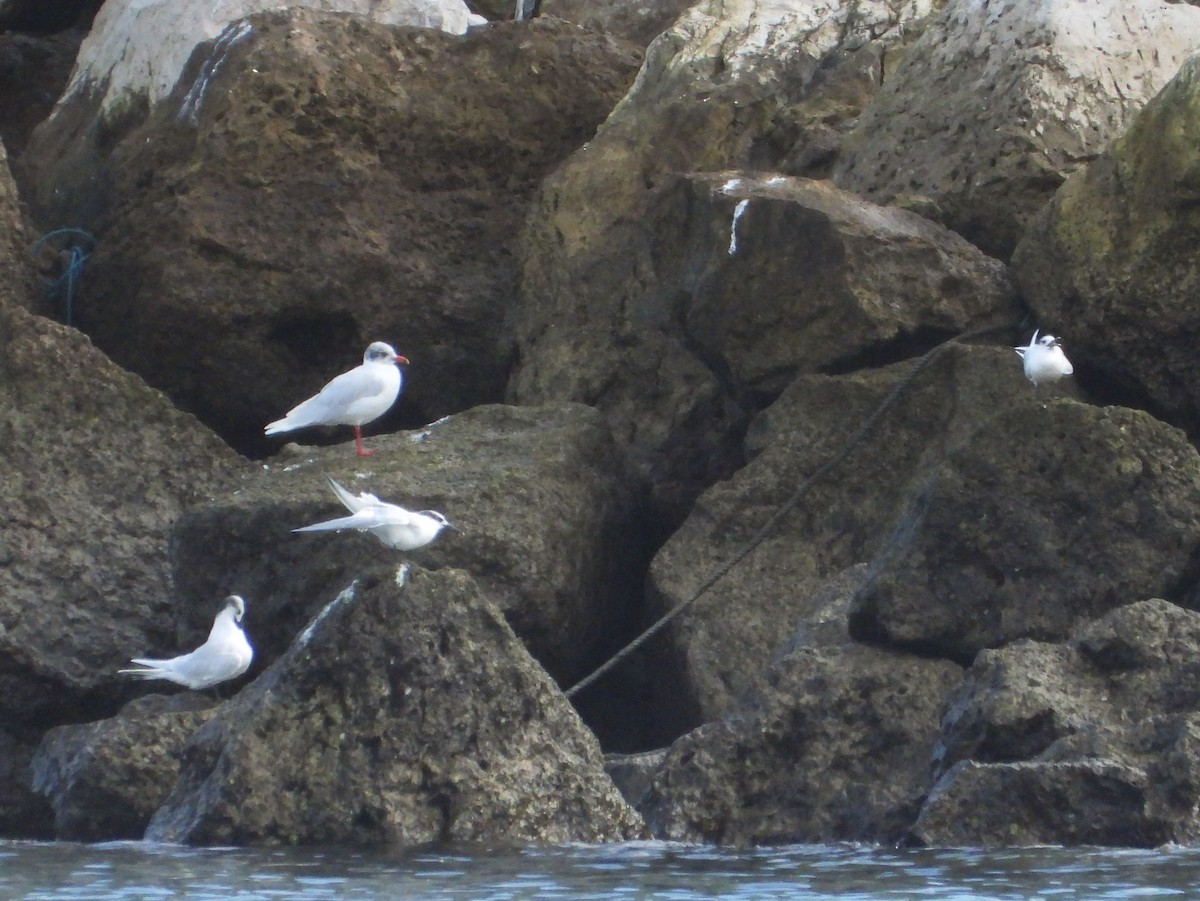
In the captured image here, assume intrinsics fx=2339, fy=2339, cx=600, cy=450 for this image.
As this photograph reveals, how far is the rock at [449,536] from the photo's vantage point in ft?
32.6

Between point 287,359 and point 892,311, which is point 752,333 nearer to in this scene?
point 892,311

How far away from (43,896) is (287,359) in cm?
592

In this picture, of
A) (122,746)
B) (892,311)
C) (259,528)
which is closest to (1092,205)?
(892,311)

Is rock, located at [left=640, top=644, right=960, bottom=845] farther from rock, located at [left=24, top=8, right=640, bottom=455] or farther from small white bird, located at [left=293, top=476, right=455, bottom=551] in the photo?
rock, located at [left=24, top=8, right=640, bottom=455]

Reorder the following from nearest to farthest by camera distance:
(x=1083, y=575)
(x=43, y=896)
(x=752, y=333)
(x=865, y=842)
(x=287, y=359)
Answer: (x=43, y=896), (x=865, y=842), (x=1083, y=575), (x=752, y=333), (x=287, y=359)

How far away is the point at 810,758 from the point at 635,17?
27.6ft

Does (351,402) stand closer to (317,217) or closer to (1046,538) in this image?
(317,217)

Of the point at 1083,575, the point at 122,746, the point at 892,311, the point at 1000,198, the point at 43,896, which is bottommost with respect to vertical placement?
the point at 43,896

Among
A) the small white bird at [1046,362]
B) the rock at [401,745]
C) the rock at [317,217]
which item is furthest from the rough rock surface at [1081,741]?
the rock at [317,217]

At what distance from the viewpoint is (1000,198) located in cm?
1128

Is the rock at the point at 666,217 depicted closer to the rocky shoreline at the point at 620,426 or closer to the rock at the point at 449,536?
the rocky shoreline at the point at 620,426

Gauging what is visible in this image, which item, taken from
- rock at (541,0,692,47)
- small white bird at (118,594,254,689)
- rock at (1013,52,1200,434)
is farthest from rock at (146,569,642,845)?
rock at (541,0,692,47)

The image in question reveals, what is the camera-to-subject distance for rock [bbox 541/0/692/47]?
1548cm

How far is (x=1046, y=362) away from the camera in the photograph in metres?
9.63
